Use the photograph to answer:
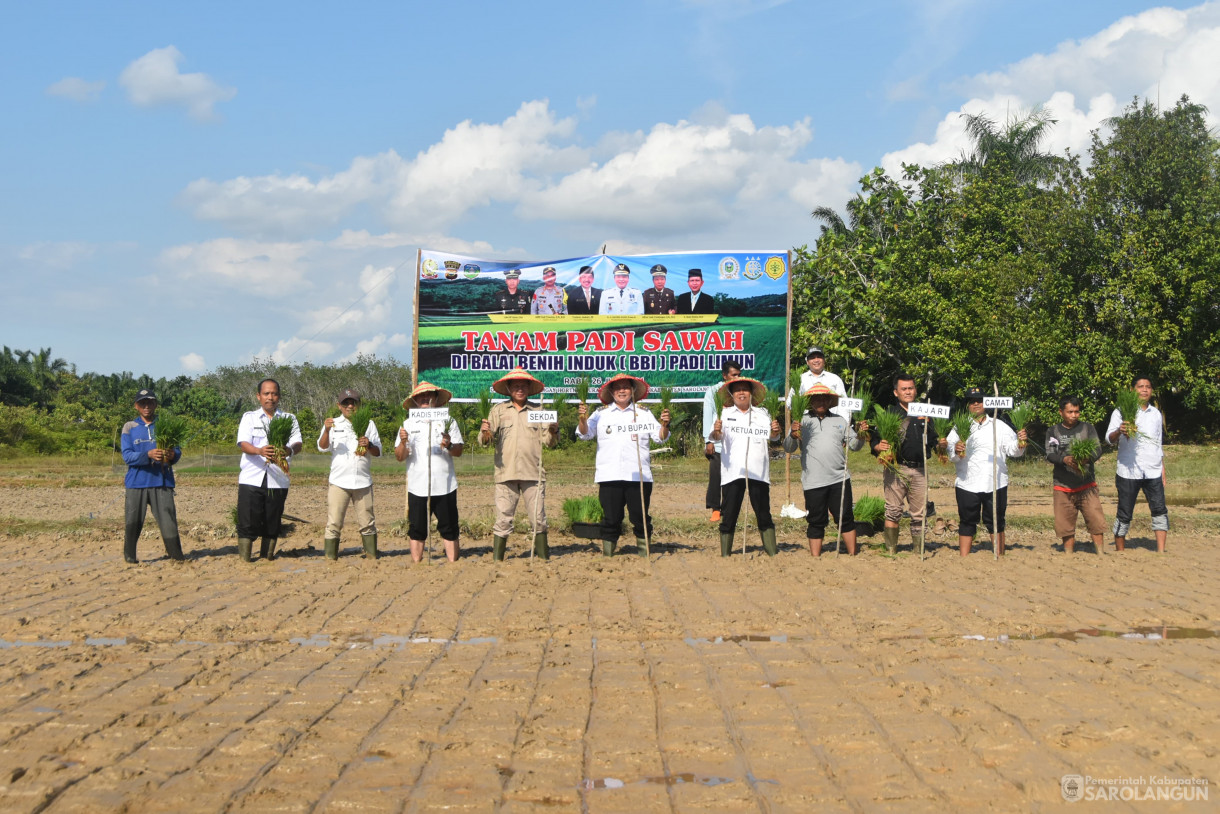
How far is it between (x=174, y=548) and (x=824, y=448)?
6007 mm

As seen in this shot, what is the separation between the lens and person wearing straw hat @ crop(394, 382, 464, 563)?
28.5ft

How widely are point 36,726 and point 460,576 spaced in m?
4.02

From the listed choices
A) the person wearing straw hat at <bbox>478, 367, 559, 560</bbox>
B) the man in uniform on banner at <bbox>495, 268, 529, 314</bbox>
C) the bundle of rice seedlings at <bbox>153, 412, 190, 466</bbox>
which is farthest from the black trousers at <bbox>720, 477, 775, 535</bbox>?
the man in uniform on banner at <bbox>495, 268, 529, 314</bbox>

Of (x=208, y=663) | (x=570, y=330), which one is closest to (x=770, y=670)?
(x=208, y=663)

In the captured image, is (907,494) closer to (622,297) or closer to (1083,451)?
(1083,451)

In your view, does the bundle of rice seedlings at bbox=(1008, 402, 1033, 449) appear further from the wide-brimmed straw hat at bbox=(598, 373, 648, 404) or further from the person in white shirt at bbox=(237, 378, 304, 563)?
the person in white shirt at bbox=(237, 378, 304, 563)

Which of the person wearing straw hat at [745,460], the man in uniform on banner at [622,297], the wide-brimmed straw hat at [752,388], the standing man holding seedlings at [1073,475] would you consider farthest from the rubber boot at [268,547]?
the man in uniform on banner at [622,297]

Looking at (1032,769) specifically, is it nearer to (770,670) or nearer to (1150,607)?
(770,670)

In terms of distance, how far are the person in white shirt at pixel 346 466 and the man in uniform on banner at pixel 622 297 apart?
792 cm

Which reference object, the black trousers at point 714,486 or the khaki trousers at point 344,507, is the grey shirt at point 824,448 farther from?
the khaki trousers at point 344,507

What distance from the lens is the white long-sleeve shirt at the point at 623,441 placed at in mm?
8812

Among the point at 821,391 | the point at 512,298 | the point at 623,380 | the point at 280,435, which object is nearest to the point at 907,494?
the point at 821,391

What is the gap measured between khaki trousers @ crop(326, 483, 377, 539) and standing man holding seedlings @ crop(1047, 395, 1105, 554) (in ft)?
20.6

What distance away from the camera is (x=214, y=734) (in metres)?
4.01
